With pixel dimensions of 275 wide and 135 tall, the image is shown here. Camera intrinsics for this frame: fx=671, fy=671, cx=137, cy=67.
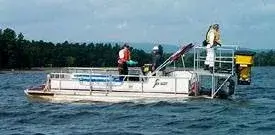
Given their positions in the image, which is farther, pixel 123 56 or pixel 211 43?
pixel 123 56

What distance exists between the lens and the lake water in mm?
23069

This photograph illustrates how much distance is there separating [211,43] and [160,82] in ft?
10.7

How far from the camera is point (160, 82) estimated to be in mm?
31703

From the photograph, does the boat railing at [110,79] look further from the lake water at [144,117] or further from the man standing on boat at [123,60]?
the lake water at [144,117]

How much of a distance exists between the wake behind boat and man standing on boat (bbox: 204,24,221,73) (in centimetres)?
31

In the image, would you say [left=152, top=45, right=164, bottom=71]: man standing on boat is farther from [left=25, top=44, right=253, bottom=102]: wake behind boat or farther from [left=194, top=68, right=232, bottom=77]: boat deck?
[left=194, top=68, right=232, bottom=77]: boat deck

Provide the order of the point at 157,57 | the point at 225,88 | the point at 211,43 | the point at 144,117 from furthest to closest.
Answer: the point at 157,57 → the point at 225,88 → the point at 211,43 → the point at 144,117

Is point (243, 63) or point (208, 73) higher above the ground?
point (243, 63)

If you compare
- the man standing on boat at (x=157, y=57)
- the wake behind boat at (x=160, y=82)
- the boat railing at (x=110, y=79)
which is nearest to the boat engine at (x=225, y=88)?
the wake behind boat at (x=160, y=82)

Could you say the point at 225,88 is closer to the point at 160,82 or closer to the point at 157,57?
the point at 160,82

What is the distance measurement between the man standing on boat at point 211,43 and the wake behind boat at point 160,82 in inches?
12.3

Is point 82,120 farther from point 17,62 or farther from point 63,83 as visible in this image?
point 17,62

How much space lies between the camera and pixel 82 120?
26.1m

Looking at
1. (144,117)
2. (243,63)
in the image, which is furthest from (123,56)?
(144,117)
